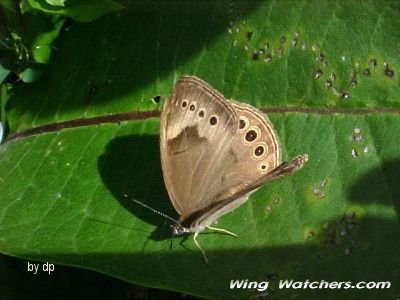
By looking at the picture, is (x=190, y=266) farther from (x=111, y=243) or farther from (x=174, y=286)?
(x=111, y=243)

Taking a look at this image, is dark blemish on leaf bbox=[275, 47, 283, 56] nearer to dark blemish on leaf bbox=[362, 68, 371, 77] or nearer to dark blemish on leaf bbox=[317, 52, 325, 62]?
dark blemish on leaf bbox=[317, 52, 325, 62]

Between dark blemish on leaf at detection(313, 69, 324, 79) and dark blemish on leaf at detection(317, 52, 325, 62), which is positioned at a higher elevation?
dark blemish on leaf at detection(317, 52, 325, 62)

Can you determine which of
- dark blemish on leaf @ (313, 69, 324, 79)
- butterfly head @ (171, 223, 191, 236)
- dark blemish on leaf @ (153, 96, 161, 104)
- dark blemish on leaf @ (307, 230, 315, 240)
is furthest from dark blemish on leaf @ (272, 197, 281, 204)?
dark blemish on leaf @ (153, 96, 161, 104)

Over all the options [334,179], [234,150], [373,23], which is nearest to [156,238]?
[234,150]

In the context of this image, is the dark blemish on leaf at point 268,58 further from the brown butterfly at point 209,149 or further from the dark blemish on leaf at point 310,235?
the dark blemish on leaf at point 310,235

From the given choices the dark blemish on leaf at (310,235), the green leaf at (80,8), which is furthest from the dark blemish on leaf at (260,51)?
the dark blemish on leaf at (310,235)

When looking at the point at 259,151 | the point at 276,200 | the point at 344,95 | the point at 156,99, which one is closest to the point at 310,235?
the point at 276,200
